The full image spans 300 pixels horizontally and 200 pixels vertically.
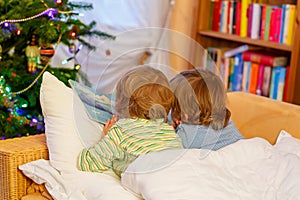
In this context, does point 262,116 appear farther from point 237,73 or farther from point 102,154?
point 237,73

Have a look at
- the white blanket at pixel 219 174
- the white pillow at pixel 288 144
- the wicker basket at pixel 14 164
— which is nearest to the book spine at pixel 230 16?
the white pillow at pixel 288 144

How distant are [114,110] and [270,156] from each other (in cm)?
53

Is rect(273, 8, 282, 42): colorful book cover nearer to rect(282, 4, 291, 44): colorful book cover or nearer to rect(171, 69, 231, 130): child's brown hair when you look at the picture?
rect(282, 4, 291, 44): colorful book cover

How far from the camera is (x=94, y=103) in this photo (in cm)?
204

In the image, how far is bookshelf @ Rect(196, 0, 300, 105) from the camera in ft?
10.0

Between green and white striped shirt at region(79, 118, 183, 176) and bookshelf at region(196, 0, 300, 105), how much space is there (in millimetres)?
1415

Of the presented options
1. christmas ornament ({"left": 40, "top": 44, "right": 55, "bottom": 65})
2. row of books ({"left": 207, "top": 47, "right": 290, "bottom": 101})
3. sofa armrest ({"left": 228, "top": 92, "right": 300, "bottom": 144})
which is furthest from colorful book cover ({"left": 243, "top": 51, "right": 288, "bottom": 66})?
christmas ornament ({"left": 40, "top": 44, "right": 55, "bottom": 65})

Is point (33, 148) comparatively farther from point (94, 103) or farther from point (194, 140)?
point (194, 140)

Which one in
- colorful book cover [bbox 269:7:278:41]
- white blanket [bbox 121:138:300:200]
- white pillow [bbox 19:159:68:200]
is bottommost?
white pillow [bbox 19:159:68:200]

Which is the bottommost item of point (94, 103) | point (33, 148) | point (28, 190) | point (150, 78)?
point (28, 190)

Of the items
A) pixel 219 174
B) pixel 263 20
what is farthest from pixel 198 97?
pixel 263 20

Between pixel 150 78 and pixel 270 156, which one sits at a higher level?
pixel 150 78

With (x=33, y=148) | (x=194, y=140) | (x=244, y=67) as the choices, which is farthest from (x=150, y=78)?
(x=244, y=67)

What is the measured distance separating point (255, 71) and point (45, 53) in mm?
1358
